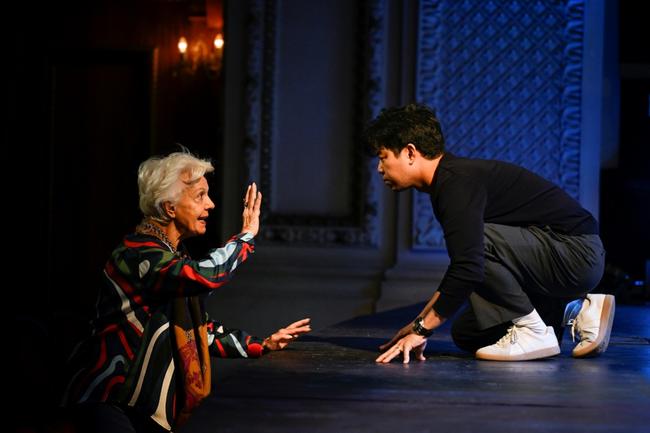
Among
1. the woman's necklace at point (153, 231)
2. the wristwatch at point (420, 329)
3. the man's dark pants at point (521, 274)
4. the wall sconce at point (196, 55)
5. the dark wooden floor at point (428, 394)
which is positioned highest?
the wall sconce at point (196, 55)

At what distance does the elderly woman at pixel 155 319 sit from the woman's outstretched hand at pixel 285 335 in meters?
0.32

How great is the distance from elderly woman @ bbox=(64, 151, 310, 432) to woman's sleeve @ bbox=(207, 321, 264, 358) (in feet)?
0.60

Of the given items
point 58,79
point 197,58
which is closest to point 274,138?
point 197,58

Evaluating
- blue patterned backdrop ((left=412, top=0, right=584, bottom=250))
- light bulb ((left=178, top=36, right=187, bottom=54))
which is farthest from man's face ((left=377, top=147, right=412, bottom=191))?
light bulb ((left=178, top=36, right=187, bottom=54))

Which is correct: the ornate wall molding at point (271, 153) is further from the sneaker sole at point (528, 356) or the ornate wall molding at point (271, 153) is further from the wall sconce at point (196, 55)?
the sneaker sole at point (528, 356)

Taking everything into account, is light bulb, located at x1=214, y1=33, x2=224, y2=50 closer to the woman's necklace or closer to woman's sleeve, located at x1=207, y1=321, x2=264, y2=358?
woman's sleeve, located at x1=207, y1=321, x2=264, y2=358

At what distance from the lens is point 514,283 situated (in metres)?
2.72

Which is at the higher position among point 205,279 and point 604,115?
point 604,115

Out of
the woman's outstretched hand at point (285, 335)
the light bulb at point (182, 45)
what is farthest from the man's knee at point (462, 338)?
the light bulb at point (182, 45)

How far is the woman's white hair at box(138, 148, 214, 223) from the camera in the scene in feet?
7.91

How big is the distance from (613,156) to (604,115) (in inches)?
10.6

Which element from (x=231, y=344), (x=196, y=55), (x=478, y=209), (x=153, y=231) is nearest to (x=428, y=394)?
(x=478, y=209)

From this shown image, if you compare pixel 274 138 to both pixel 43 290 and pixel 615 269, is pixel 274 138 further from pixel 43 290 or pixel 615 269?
pixel 43 290

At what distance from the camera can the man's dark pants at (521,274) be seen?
2.71 m
